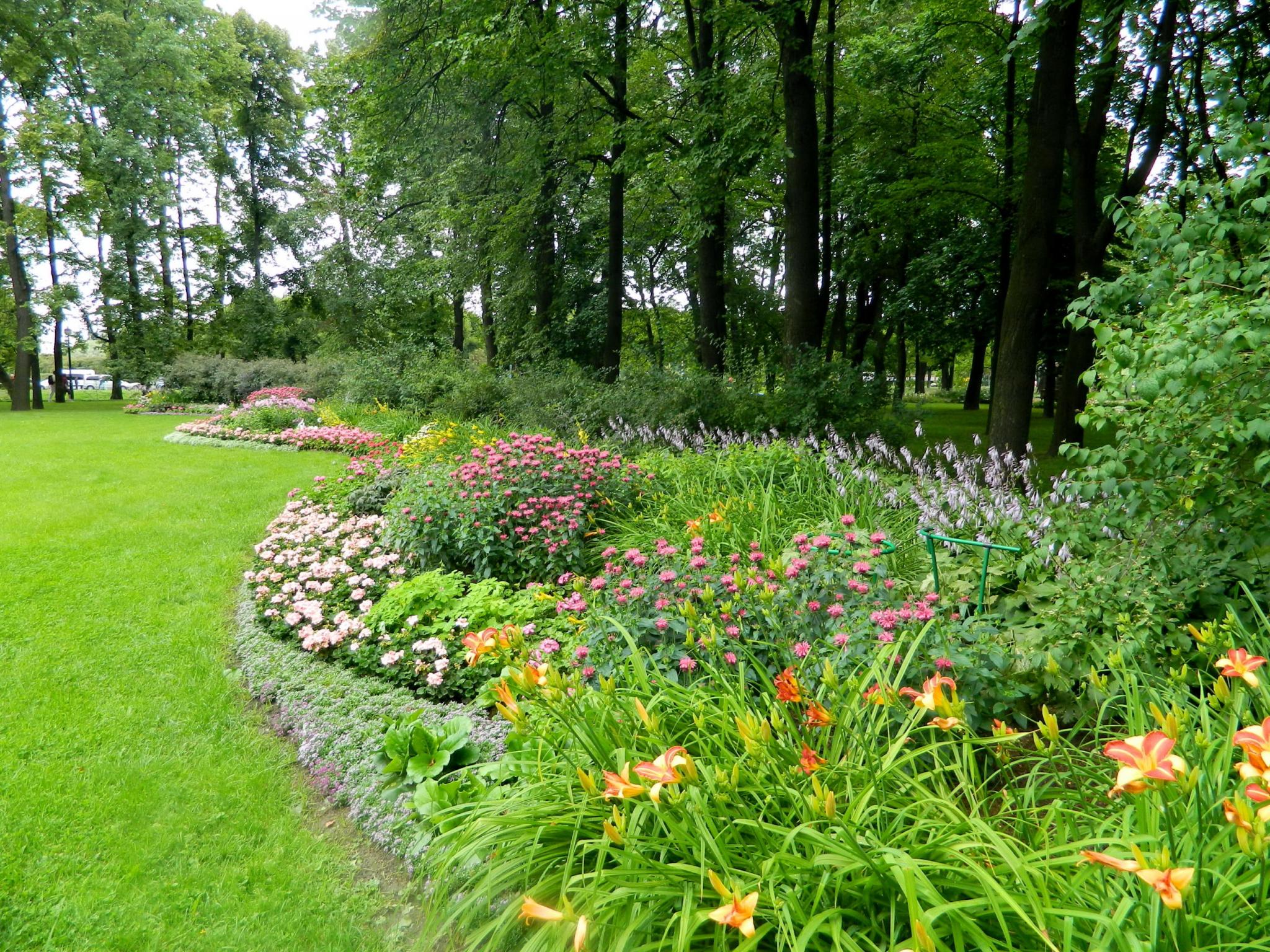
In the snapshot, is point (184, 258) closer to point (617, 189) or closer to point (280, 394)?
point (280, 394)

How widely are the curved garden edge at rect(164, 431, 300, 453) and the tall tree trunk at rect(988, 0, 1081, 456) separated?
32.7 ft

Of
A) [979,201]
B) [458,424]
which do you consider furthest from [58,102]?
[979,201]

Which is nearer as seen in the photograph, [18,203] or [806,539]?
[806,539]

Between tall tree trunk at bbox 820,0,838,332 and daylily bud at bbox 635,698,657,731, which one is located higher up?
tall tree trunk at bbox 820,0,838,332

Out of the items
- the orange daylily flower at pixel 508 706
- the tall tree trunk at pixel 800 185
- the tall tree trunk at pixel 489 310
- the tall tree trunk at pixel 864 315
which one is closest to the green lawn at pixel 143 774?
the orange daylily flower at pixel 508 706

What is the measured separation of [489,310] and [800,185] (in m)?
10.9

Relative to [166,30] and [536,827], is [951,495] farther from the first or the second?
[166,30]

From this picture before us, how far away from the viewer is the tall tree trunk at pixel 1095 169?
7.09 meters

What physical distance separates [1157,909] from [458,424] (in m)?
8.65

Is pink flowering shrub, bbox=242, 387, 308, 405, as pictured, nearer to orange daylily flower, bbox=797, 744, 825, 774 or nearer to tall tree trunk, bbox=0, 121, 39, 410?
tall tree trunk, bbox=0, 121, 39, 410

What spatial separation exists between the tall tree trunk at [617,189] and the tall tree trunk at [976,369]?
33.2 feet

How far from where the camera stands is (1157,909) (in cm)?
108

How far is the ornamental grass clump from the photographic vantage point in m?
1.19

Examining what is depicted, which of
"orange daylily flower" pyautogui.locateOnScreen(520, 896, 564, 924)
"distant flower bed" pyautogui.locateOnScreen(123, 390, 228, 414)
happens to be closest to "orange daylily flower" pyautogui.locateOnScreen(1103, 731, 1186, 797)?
"orange daylily flower" pyautogui.locateOnScreen(520, 896, 564, 924)
